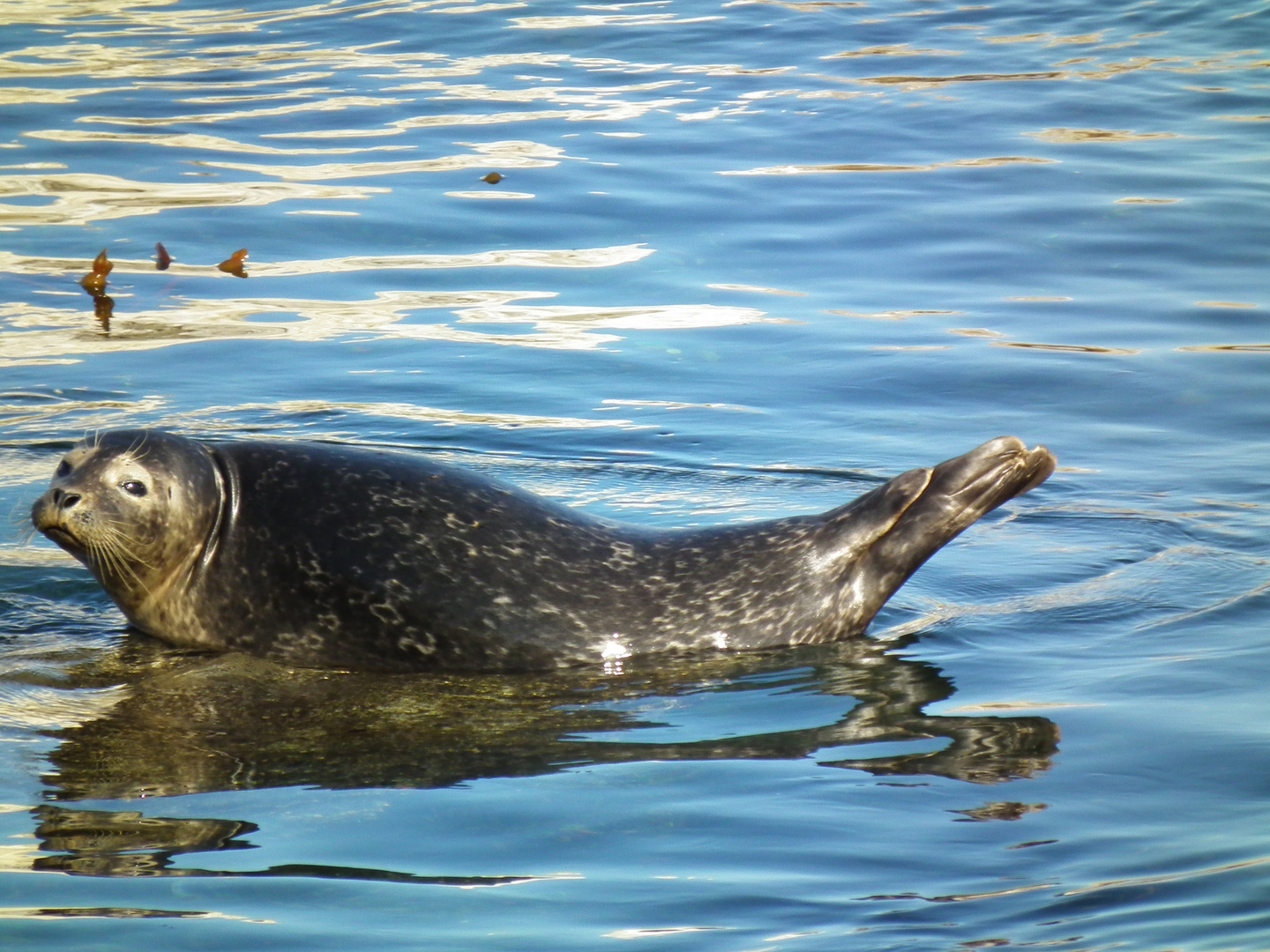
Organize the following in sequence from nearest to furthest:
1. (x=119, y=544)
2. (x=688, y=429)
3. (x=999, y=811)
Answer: (x=999, y=811) → (x=119, y=544) → (x=688, y=429)

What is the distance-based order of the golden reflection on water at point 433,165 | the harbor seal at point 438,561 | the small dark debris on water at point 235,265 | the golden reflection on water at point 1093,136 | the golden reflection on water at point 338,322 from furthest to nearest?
the golden reflection on water at point 1093,136 → the golden reflection on water at point 433,165 → the small dark debris on water at point 235,265 → the golden reflection on water at point 338,322 → the harbor seal at point 438,561

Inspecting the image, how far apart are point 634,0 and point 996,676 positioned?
20.0 metres

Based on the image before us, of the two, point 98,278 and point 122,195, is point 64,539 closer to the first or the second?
point 98,278

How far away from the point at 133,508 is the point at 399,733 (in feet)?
4.09

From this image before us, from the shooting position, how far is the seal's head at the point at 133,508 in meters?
5.21

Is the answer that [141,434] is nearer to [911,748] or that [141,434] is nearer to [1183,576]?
[911,748]

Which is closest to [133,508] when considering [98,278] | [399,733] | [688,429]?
[399,733]

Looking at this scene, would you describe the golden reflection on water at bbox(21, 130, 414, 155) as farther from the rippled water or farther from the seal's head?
the seal's head

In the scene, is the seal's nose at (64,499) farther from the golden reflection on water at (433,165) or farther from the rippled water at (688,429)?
the golden reflection on water at (433,165)

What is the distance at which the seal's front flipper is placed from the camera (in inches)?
218

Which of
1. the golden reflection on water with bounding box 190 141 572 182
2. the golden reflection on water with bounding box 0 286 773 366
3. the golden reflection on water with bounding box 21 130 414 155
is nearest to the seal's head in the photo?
the golden reflection on water with bounding box 0 286 773 366

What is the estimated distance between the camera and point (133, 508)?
17.4ft

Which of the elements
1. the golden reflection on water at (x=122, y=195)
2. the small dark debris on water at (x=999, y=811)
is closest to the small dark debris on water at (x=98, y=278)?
the golden reflection on water at (x=122, y=195)

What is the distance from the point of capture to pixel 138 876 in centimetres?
363
